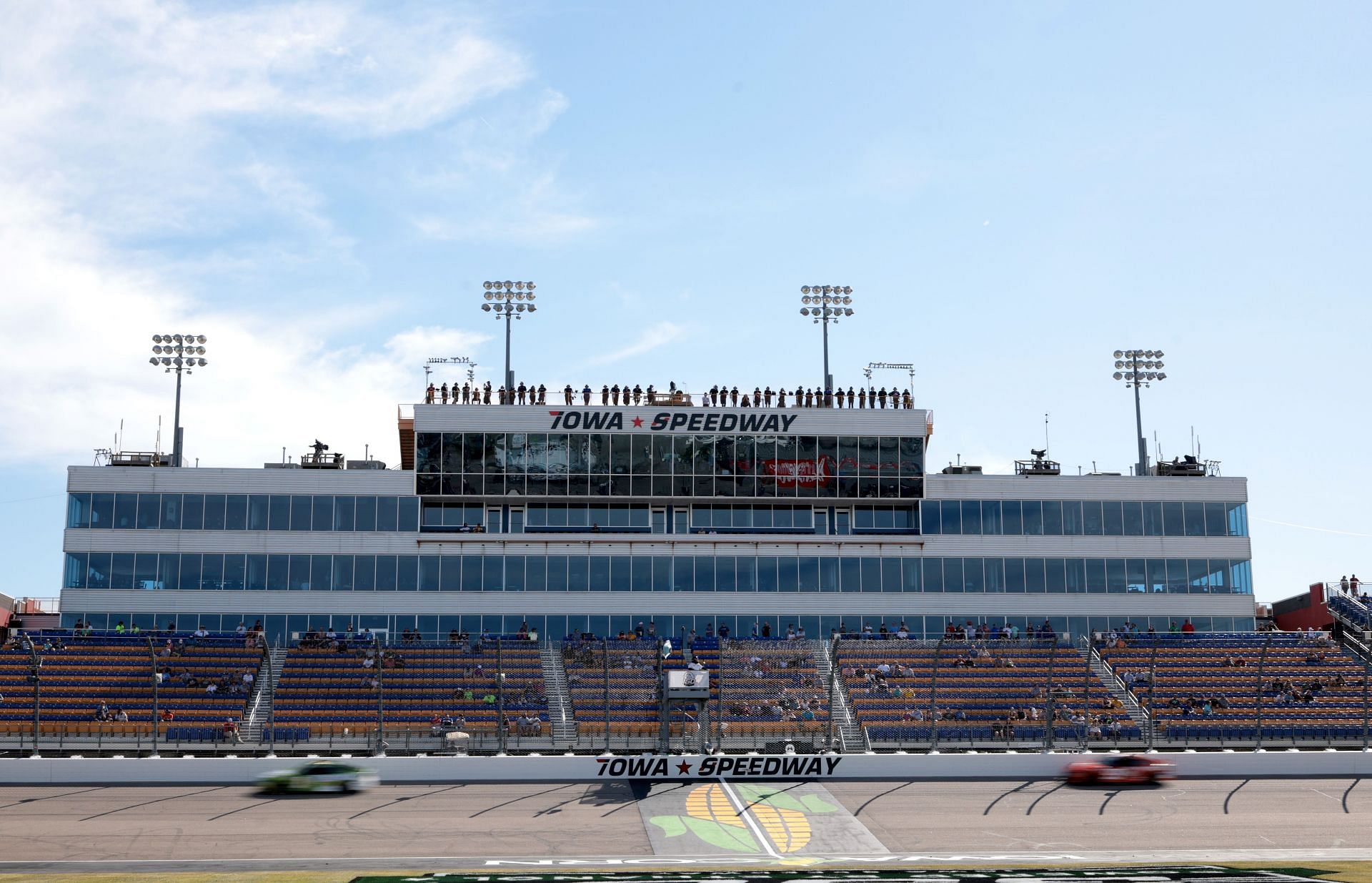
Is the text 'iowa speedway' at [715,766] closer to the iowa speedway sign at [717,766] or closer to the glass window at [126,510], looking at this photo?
the iowa speedway sign at [717,766]

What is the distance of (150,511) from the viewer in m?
55.2

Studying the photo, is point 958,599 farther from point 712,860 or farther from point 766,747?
point 712,860

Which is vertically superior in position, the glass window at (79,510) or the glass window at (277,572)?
the glass window at (79,510)

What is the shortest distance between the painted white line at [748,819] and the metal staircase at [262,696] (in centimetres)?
1492

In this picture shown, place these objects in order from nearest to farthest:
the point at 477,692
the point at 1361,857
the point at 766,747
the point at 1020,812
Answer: the point at 1361,857 → the point at 1020,812 → the point at 766,747 → the point at 477,692

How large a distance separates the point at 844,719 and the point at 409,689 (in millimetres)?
14826

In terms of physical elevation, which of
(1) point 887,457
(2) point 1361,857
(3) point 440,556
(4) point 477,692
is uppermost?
(1) point 887,457

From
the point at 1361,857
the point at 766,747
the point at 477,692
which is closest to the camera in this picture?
the point at 1361,857

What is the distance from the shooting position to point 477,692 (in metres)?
44.2

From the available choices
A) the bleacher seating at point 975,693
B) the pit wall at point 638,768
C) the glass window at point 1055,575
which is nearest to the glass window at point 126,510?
the pit wall at point 638,768

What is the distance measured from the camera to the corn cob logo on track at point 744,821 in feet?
103

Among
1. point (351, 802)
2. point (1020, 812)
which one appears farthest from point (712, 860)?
point (351, 802)

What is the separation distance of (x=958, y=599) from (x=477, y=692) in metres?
22.4

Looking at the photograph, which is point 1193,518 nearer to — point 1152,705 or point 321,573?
point 1152,705
